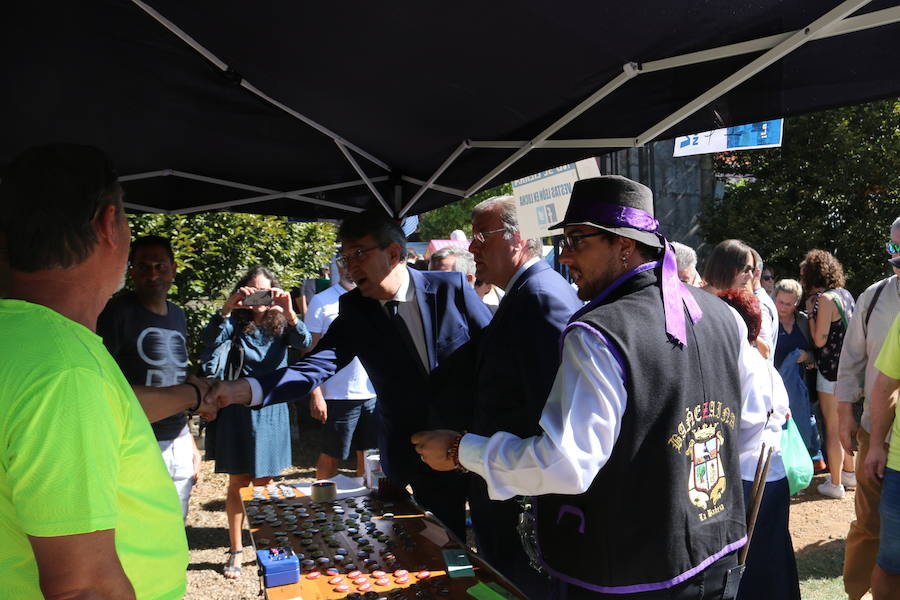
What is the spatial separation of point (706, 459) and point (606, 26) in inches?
53.1

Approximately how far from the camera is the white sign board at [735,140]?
7.45m

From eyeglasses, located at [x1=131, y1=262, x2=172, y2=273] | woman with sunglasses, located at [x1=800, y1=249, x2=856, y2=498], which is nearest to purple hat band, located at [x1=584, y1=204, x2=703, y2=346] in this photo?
eyeglasses, located at [x1=131, y1=262, x2=172, y2=273]

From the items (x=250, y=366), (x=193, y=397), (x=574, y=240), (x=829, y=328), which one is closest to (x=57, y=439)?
(x=574, y=240)

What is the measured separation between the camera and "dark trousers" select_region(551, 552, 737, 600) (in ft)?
6.20

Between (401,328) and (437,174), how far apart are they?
99 cm

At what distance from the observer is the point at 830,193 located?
518 inches

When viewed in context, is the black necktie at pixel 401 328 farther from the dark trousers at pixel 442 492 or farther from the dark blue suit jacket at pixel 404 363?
the dark trousers at pixel 442 492

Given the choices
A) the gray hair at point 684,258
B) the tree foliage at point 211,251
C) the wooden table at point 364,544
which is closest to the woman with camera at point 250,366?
the wooden table at point 364,544

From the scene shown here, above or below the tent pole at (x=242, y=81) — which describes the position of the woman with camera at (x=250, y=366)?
below

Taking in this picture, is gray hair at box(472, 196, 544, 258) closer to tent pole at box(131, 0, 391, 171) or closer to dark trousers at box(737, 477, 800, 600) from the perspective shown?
tent pole at box(131, 0, 391, 171)

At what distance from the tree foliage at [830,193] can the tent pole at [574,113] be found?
11.4 meters

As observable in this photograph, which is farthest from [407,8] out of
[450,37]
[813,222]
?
[813,222]

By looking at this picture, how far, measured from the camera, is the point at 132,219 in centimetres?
693

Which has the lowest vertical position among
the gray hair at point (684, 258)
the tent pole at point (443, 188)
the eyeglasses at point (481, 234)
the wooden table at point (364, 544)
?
the wooden table at point (364, 544)
